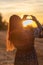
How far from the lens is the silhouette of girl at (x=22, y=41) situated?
865 millimetres

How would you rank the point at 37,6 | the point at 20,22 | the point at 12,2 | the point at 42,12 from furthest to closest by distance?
the point at 12,2 → the point at 37,6 → the point at 42,12 → the point at 20,22

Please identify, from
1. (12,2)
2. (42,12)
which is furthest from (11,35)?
(12,2)

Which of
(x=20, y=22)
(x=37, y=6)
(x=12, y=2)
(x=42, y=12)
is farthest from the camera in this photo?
(x=12, y=2)

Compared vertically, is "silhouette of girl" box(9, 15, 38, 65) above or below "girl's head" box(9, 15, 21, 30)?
below

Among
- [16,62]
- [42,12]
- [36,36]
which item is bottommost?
[16,62]

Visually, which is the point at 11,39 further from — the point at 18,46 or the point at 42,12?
the point at 42,12

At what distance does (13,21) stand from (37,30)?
11cm

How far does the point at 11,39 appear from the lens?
2.98ft

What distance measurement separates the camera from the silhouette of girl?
34.1 inches

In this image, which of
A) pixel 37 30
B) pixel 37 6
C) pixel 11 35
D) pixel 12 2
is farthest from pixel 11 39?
pixel 12 2

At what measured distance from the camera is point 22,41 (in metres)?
0.88

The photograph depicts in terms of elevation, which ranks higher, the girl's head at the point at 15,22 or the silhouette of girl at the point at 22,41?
the girl's head at the point at 15,22

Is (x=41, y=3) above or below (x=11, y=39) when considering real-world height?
above

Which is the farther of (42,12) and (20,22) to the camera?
(42,12)
